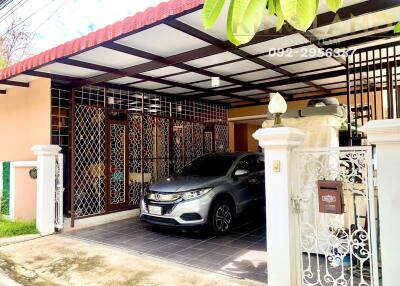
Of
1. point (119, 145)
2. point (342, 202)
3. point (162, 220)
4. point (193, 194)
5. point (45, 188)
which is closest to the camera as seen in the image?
point (342, 202)

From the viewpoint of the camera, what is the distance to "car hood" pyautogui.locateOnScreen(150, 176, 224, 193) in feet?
18.2

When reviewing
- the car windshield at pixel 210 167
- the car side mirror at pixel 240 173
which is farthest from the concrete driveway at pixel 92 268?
the car side mirror at pixel 240 173

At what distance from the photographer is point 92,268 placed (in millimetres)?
4129

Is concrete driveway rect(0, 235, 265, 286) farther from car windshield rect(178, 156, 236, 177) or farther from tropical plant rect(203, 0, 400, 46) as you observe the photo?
tropical plant rect(203, 0, 400, 46)

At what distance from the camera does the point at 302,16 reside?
115cm

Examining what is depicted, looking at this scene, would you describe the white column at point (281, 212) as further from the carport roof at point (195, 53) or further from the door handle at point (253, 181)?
the door handle at point (253, 181)

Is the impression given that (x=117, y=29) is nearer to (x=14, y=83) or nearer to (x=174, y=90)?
(x=174, y=90)

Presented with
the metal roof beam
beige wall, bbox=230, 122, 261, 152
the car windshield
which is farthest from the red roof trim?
beige wall, bbox=230, 122, 261, 152

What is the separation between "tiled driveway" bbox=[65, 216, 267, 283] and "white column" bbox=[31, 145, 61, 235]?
1.67 feet

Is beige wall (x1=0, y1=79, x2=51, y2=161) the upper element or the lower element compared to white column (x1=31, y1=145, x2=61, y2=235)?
upper

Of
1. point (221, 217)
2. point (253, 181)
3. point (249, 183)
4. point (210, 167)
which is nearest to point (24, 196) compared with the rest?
point (210, 167)

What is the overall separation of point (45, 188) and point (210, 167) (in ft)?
11.1

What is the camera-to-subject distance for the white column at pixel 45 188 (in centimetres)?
592

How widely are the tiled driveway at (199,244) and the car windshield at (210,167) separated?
48.1 inches
